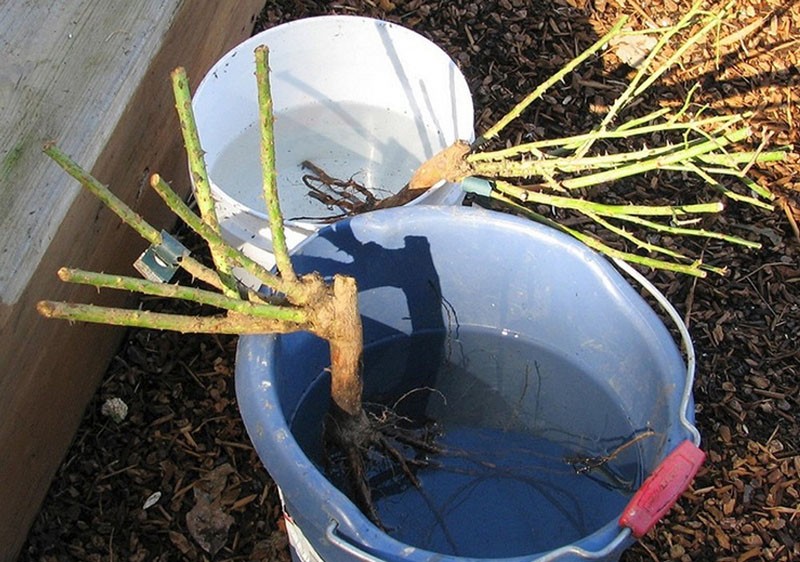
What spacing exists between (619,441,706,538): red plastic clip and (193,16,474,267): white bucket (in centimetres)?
62

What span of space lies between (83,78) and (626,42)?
123 centimetres

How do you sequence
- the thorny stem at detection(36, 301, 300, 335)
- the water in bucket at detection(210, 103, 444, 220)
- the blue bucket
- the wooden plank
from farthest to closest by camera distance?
1. the water in bucket at detection(210, 103, 444, 220)
2. the wooden plank
3. the blue bucket
4. the thorny stem at detection(36, 301, 300, 335)

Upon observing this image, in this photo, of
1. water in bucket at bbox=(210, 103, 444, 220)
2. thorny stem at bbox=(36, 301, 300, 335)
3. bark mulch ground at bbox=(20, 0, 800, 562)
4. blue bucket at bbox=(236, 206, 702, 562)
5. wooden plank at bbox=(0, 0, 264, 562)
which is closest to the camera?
thorny stem at bbox=(36, 301, 300, 335)

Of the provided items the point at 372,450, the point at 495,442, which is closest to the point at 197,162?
the point at 372,450

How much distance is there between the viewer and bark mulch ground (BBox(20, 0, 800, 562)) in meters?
1.64

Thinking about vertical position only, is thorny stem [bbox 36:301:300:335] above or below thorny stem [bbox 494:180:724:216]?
above

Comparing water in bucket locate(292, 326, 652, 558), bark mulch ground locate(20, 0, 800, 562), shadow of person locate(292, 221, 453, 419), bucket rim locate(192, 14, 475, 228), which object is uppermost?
bucket rim locate(192, 14, 475, 228)

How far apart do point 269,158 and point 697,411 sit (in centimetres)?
102

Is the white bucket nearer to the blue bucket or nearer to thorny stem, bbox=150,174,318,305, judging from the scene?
the blue bucket

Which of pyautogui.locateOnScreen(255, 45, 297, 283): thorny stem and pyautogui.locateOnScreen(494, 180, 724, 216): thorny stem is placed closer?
pyautogui.locateOnScreen(255, 45, 297, 283): thorny stem

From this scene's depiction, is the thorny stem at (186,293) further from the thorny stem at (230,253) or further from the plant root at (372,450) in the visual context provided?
the plant root at (372,450)

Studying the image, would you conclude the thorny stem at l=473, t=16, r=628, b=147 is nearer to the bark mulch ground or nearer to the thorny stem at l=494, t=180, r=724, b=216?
the thorny stem at l=494, t=180, r=724, b=216

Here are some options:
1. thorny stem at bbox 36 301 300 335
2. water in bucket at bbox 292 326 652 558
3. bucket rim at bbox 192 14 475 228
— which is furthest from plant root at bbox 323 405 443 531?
bucket rim at bbox 192 14 475 228

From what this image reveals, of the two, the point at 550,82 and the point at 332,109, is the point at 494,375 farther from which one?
the point at 332,109
